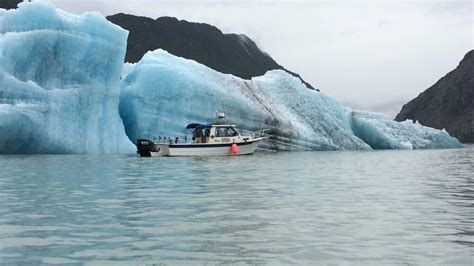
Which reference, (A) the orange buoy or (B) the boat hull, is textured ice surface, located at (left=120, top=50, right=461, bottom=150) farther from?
(A) the orange buoy

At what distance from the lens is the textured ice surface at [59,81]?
39906 mm

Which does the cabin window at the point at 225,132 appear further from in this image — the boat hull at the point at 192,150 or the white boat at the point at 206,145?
the boat hull at the point at 192,150

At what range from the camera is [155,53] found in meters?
50.3

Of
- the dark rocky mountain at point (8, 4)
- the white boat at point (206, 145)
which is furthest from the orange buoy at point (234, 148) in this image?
the dark rocky mountain at point (8, 4)

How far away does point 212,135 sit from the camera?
4156 cm

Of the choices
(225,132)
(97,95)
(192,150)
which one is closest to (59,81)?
(97,95)

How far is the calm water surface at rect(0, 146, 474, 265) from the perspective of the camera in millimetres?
8406

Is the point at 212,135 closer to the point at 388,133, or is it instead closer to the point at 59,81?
the point at 59,81

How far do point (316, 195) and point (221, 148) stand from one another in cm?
2528

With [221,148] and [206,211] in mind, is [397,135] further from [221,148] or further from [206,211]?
[206,211]

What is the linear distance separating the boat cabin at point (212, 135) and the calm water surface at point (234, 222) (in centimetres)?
2150

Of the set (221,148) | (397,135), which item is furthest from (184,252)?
(397,135)

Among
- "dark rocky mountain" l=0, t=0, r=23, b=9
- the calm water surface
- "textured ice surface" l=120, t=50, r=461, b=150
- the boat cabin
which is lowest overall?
the calm water surface

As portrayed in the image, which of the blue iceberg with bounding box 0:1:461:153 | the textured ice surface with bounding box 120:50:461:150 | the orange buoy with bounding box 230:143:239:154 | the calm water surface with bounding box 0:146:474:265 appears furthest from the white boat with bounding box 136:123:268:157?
the calm water surface with bounding box 0:146:474:265
